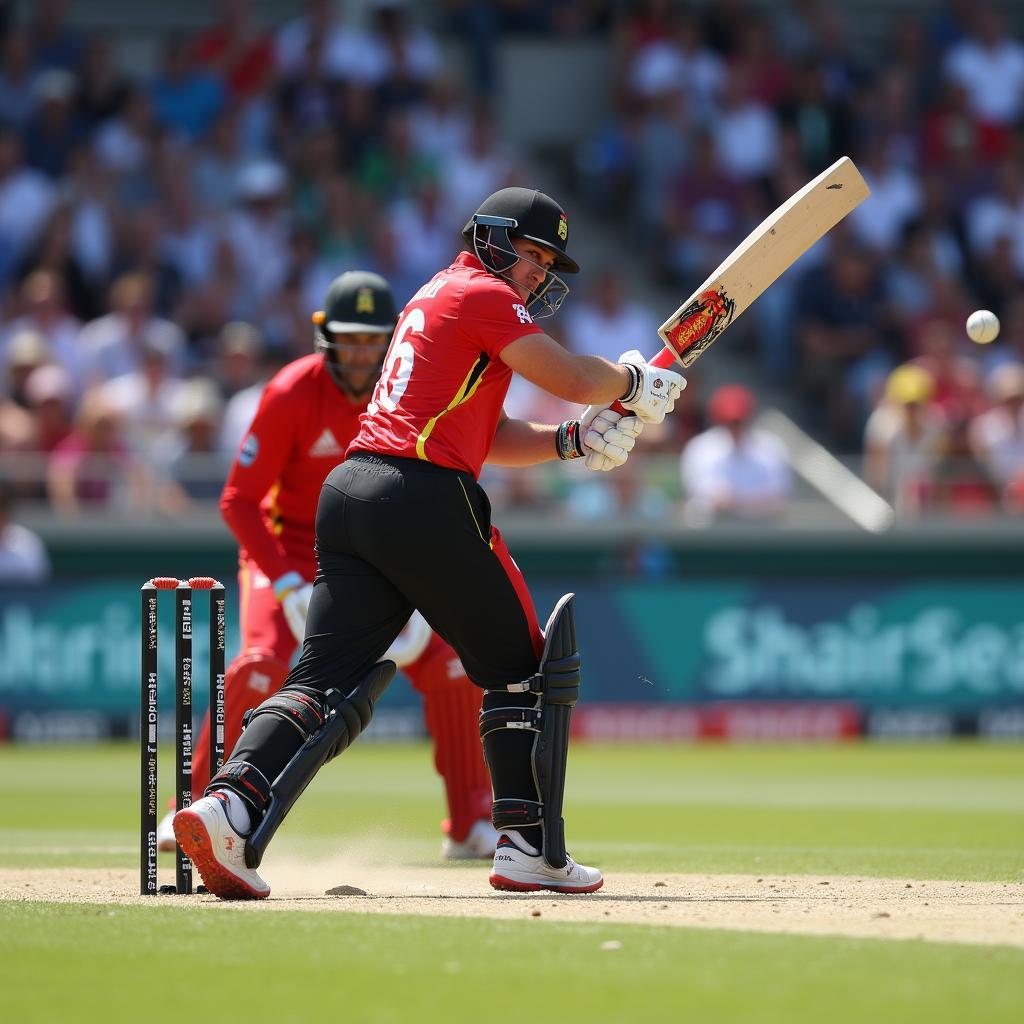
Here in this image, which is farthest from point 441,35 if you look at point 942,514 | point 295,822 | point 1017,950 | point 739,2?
point 1017,950

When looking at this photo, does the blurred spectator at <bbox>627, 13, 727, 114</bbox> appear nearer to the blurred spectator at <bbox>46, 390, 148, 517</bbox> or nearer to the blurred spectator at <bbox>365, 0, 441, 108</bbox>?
the blurred spectator at <bbox>365, 0, 441, 108</bbox>

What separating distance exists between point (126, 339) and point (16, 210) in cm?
192

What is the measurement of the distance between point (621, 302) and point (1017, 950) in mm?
12535

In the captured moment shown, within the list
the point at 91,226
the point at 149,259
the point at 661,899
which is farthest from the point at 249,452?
the point at 91,226

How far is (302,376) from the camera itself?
792cm

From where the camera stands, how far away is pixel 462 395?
6.25 m

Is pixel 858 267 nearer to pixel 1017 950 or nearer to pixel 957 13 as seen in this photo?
pixel 957 13

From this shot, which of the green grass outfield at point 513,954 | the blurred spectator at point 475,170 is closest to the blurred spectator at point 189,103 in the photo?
the blurred spectator at point 475,170

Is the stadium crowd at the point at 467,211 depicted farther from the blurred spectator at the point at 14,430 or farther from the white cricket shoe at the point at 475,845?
the white cricket shoe at the point at 475,845

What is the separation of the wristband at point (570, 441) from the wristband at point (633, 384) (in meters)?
0.27

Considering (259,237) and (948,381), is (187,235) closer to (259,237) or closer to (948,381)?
(259,237)

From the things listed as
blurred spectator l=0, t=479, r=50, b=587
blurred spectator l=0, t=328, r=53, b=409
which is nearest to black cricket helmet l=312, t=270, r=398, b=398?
blurred spectator l=0, t=479, r=50, b=587

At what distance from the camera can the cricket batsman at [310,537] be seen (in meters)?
7.67

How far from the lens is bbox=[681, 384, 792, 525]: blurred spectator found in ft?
51.0
